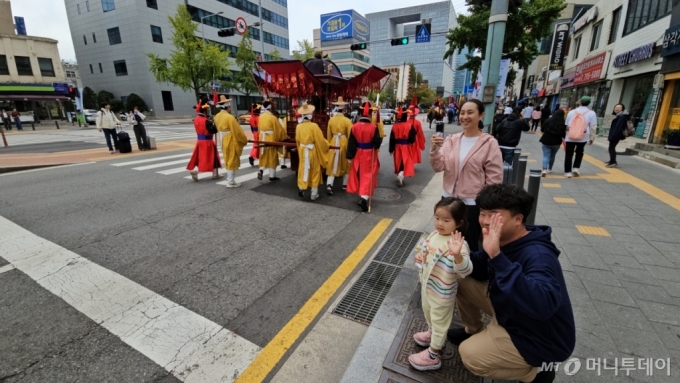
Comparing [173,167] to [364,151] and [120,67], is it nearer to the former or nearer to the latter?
[364,151]

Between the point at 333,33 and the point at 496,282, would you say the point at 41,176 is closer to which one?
the point at 496,282

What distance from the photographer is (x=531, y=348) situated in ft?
5.18

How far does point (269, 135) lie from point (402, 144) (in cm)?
309

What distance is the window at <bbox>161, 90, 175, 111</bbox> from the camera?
3582 cm

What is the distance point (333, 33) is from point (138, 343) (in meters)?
75.5

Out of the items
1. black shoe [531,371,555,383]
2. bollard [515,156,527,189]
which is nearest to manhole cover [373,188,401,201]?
bollard [515,156,527,189]

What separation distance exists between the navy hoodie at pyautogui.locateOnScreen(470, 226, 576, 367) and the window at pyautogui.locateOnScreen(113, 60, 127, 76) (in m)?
44.5

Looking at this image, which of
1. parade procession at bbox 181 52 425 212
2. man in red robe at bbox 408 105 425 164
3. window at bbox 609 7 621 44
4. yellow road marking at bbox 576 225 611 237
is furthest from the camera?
window at bbox 609 7 621 44

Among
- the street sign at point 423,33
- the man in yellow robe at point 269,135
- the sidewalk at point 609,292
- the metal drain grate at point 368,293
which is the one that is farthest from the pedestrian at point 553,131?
the street sign at point 423,33

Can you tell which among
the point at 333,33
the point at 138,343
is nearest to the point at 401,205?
the point at 138,343

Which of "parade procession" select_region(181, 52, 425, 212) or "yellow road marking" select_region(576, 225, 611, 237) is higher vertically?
"parade procession" select_region(181, 52, 425, 212)

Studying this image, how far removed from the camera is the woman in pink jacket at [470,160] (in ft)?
8.98

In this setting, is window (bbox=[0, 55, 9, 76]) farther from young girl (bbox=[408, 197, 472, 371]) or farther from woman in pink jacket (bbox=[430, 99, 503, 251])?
young girl (bbox=[408, 197, 472, 371])

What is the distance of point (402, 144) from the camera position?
720 cm
